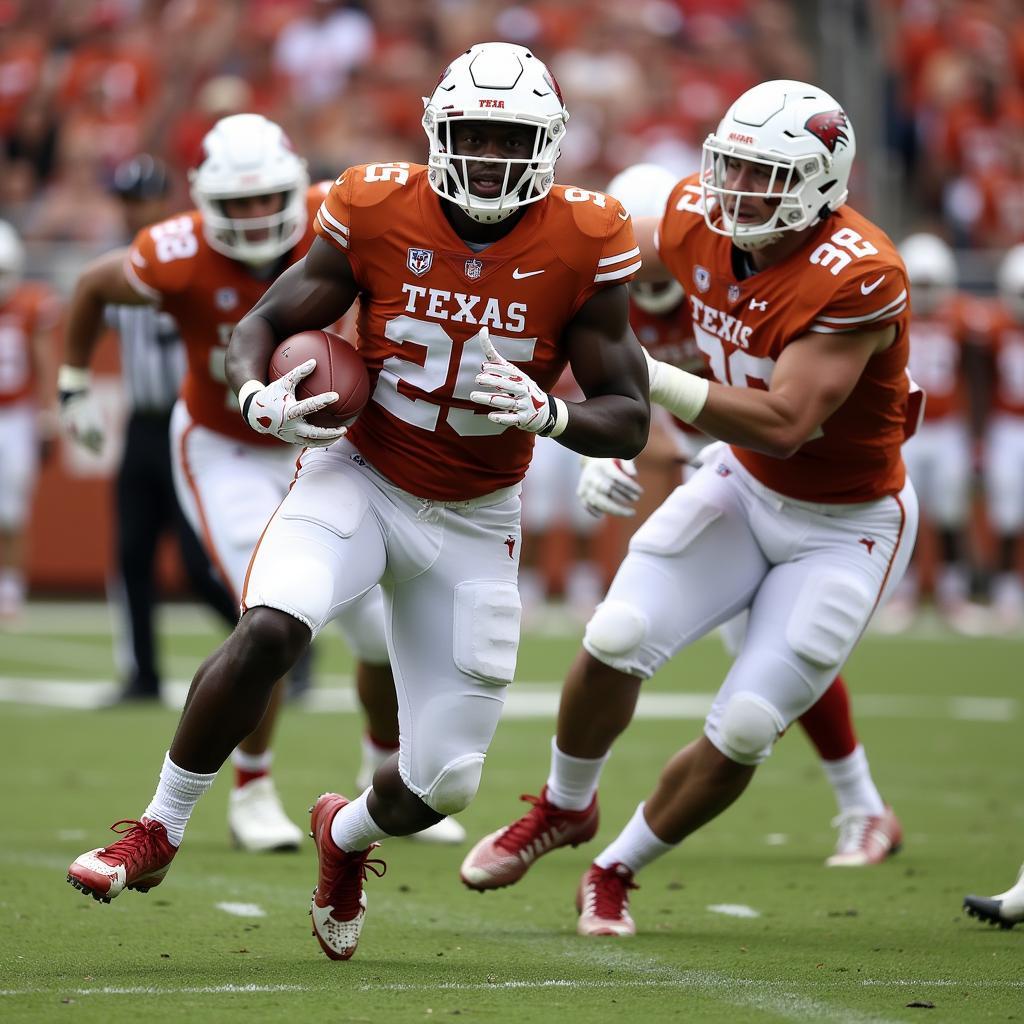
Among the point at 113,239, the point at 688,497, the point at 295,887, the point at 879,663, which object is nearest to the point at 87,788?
the point at 295,887

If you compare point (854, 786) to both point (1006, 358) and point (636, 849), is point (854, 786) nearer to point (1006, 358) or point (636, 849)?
point (636, 849)

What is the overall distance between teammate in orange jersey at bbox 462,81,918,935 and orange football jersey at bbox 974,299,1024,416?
714 centimetres

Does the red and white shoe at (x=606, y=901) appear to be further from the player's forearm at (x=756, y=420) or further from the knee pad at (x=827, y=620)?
the player's forearm at (x=756, y=420)

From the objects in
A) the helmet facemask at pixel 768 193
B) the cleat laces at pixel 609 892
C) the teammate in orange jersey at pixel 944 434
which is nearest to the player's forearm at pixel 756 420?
the helmet facemask at pixel 768 193

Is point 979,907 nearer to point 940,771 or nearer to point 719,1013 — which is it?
point 719,1013

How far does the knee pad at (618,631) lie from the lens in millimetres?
4258

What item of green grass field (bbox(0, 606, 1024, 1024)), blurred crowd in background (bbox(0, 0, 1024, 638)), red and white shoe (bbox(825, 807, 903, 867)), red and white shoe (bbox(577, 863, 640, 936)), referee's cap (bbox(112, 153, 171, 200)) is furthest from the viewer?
blurred crowd in background (bbox(0, 0, 1024, 638))

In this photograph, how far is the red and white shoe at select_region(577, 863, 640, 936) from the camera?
13.5 ft

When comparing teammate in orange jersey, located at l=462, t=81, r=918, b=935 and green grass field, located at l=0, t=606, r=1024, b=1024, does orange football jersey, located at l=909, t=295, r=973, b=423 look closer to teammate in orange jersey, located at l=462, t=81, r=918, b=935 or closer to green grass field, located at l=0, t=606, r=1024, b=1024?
green grass field, located at l=0, t=606, r=1024, b=1024

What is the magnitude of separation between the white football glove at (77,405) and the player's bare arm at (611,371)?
251cm

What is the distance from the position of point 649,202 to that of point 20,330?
6.22m

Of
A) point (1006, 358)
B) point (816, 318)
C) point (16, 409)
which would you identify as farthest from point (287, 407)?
point (1006, 358)

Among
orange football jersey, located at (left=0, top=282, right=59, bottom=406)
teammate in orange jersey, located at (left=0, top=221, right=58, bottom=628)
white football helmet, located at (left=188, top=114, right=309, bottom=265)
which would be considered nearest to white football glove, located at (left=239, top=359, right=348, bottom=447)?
white football helmet, located at (left=188, top=114, right=309, bottom=265)

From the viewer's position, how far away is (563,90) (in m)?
12.0
